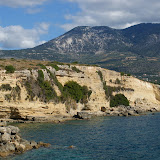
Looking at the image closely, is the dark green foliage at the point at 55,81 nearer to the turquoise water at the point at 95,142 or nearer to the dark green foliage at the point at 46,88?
the dark green foliage at the point at 46,88

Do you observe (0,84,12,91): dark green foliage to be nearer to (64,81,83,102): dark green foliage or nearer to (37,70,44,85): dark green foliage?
(37,70,44,85): dark green foliage

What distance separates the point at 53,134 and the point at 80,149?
8.53 meters

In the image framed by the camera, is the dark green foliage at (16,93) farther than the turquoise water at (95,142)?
Yes

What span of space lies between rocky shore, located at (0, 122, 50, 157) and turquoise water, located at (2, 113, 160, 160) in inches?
36.8

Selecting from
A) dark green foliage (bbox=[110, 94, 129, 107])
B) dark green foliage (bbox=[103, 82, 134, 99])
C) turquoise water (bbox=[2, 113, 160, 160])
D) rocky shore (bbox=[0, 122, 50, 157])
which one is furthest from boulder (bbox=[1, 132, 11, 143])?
dark green foliage (bbox=[110, 94, 129, 107])

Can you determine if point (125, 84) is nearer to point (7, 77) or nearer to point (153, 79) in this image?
point (7, 77)

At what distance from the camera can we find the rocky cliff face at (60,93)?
1917 inches

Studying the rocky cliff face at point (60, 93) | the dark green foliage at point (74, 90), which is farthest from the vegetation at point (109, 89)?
the dark green foliage at point (74, 90)

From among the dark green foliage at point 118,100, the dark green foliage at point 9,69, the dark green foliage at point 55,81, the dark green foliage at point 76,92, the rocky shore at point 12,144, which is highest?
the dark green foliage at point 9,69

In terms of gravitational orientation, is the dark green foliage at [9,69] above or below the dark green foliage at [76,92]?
above

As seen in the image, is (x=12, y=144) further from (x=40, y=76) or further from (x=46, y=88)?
(x=40, y=76)

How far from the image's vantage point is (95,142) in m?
34.0

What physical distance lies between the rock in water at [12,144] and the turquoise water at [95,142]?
0.95 meters

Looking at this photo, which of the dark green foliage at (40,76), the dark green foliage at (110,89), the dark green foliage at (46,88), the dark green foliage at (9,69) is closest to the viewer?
the dark green foliage at (9,69)
